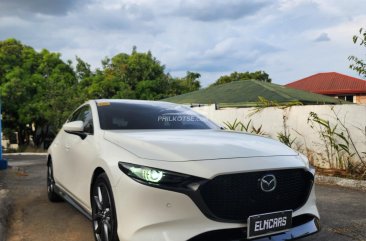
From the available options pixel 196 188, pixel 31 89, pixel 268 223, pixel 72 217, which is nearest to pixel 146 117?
pixel 72 217

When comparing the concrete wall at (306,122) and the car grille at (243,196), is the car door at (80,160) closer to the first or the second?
the car grille at (243,196)

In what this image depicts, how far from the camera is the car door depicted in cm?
424

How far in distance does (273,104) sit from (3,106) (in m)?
21.5

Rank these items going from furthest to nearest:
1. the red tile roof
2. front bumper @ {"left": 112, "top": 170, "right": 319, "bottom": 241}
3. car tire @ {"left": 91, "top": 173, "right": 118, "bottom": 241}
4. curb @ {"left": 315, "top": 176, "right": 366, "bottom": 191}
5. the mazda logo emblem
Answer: the red tile roof → curb @ {"left": 315, "top": 176, "right": 366, "bottom": 191} → car tire @ {"left": 91, "top": 173, "right": 118, "bottom": 241} → the mazda logo emblem → front bumper @ {"left": 112, "top": 170, "right": 319, "bottom": 241}

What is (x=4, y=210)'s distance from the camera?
5.46m

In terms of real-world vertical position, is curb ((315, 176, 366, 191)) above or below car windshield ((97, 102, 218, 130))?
below

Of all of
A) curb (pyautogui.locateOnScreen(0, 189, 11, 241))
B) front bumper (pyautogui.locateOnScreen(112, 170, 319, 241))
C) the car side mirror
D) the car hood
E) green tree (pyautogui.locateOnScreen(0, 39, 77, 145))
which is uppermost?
green tree (pyautogui.locateOnScreen(0, 39, 77, 145))

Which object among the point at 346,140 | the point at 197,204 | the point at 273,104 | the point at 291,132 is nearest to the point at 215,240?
the point at 197,204

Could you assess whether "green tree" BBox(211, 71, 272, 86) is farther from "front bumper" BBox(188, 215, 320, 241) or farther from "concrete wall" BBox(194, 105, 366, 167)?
"front bumper" BBox(188, 215, 320, 241)

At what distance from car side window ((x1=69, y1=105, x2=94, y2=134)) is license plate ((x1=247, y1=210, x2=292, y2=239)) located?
2.07m

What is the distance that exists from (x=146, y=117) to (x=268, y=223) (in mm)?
2119

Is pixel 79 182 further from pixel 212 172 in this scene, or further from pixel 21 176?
pixel 21 176

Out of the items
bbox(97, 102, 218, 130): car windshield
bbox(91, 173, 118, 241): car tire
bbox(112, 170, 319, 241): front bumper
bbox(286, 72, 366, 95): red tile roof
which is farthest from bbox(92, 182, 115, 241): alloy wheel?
bbox(286, 72, 366, 95): red tile roof

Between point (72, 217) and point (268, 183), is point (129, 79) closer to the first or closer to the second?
point (72, 217)
